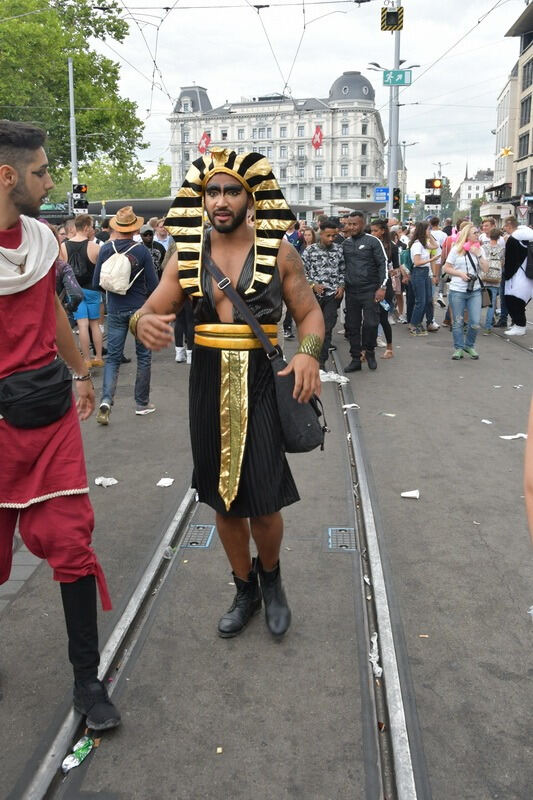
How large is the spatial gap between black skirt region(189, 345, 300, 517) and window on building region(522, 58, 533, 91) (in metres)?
62.2

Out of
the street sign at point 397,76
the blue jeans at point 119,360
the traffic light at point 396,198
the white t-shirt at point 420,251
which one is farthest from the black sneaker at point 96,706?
the traffic light at point 396,198

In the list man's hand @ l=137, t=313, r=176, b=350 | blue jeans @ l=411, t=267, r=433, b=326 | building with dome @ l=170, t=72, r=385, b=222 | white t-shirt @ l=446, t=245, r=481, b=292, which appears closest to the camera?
man's hand @ l=137, t=313, r=176, b=350

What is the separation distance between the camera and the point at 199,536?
4.55 meters

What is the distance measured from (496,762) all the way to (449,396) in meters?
6.04

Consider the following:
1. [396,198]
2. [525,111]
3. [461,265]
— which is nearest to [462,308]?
[461,265]

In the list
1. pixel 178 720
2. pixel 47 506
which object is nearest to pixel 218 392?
pixel 47 506

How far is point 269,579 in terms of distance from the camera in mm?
3445

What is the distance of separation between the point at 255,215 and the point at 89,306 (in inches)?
273

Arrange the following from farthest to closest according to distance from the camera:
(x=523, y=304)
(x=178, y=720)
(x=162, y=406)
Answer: (x=523, y=304), (x=162, y=406), (x=178, y=720)

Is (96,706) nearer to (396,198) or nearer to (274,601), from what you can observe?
(274,601)

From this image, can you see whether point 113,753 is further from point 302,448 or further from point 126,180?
point 126,180

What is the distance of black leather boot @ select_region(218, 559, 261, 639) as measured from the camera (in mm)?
3414

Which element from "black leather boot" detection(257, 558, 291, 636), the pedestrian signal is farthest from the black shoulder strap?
the pedestrian signal

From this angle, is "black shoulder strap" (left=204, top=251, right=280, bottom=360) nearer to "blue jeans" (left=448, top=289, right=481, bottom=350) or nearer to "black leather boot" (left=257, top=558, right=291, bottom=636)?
"black leather boot" (left=257, top=558, right=291, bottom=636)
